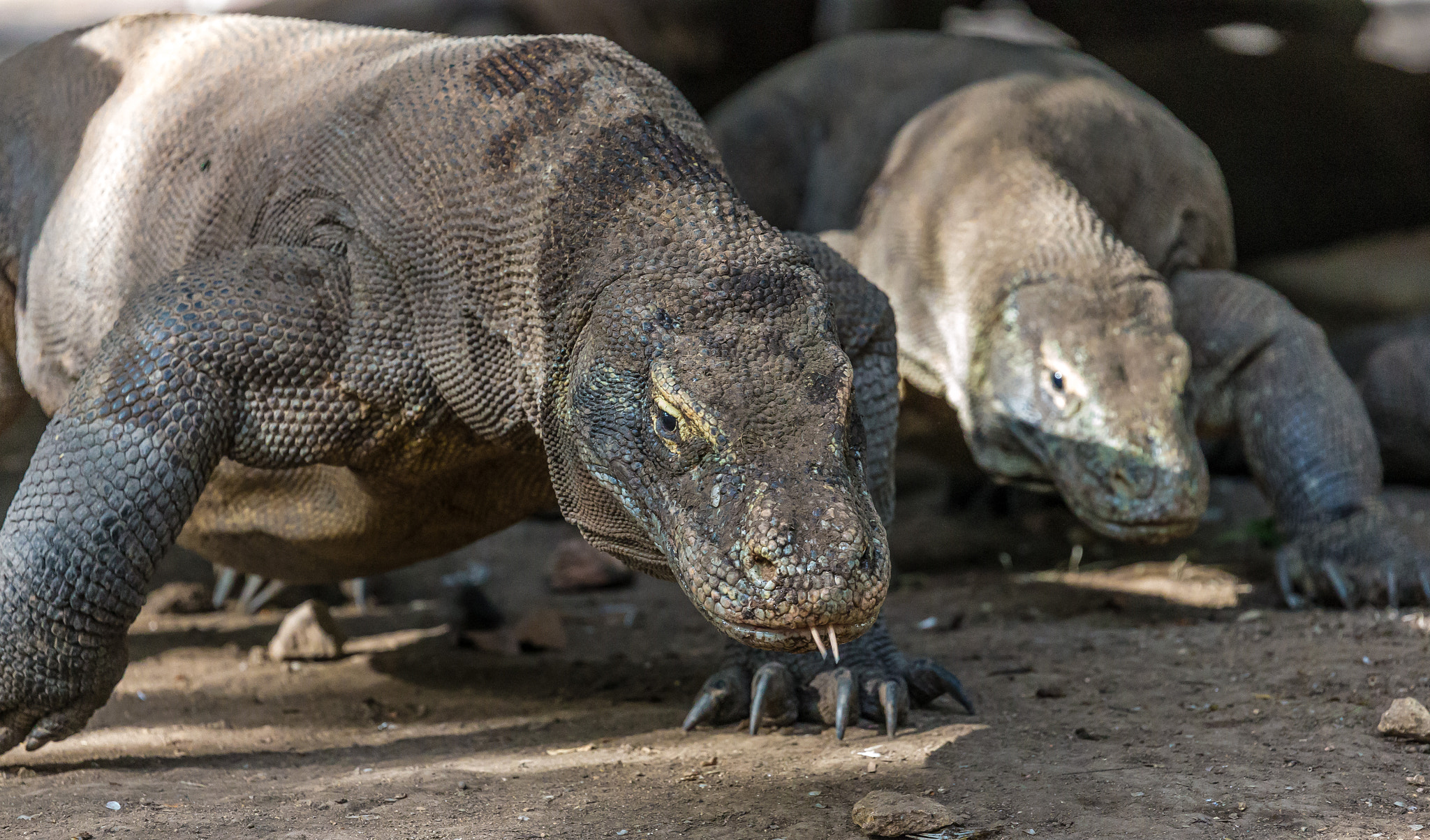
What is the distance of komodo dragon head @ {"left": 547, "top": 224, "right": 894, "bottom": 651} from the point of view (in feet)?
7.31

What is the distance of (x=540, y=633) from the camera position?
4668 mm

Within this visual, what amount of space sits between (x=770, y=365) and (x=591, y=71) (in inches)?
37.9

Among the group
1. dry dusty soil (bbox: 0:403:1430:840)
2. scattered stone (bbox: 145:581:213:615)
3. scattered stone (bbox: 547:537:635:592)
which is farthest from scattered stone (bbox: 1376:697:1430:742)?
scattered stone (bbox: 145:581:213:615)

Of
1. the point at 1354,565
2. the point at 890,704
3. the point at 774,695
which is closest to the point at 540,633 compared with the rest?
the point at 774,695

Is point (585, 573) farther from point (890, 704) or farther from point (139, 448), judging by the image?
point (139, 448)

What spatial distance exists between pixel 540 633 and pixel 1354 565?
2674 millimetres

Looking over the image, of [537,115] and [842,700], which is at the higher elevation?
[537,115]

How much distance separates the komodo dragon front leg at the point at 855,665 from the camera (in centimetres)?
314

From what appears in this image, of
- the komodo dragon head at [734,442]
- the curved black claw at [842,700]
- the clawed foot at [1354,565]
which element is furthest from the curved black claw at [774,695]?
the clawed foot at [1354,565]

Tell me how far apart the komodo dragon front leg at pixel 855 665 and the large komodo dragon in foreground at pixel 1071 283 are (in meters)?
1.07

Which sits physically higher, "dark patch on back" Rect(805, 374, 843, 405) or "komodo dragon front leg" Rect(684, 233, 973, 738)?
"dark patch on back" Rect(805, 374, 843, 405)

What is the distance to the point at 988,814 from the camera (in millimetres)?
2385

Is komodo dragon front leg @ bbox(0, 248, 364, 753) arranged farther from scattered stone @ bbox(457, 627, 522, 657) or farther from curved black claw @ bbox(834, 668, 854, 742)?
scattered stone @ bbox(457, 627, 522, 657)

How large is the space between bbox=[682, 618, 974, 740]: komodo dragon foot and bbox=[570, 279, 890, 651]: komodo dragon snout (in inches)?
23.4
